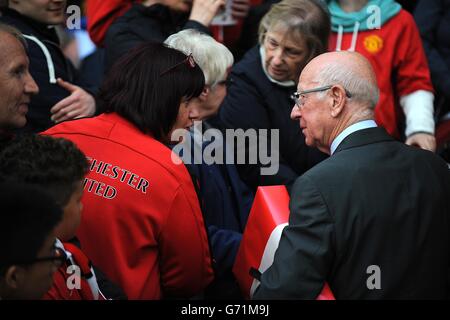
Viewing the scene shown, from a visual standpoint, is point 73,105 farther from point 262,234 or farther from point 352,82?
point 352,82

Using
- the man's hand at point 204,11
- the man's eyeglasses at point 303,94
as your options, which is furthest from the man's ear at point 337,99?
the man's hand at point 204,11

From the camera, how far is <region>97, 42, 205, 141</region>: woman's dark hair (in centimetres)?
296

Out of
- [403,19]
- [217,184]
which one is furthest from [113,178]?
[403,19]

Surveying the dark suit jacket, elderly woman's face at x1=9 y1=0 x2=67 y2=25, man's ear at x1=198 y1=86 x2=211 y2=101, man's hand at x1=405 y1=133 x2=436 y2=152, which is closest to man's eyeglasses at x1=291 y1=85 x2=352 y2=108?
the dark suit jacket

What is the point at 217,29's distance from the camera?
4.83 metres

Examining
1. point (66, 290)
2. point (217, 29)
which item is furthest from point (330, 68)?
point (217, 29)

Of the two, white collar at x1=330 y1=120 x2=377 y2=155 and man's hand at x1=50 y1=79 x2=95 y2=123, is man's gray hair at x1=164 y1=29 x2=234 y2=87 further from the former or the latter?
white collar at x1=330 y1=120 x2=377 y2=155

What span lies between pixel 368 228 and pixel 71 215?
1.04m

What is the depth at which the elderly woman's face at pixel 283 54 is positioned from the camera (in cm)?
393

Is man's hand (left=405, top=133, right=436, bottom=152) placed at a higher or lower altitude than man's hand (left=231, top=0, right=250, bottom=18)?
lower

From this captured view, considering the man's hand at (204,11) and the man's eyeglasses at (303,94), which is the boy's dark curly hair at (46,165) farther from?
the man's hand at (204,11)

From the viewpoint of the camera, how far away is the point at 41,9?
3908mm

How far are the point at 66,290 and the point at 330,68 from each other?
1.32 meters

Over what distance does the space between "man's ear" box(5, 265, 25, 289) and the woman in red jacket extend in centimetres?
63
